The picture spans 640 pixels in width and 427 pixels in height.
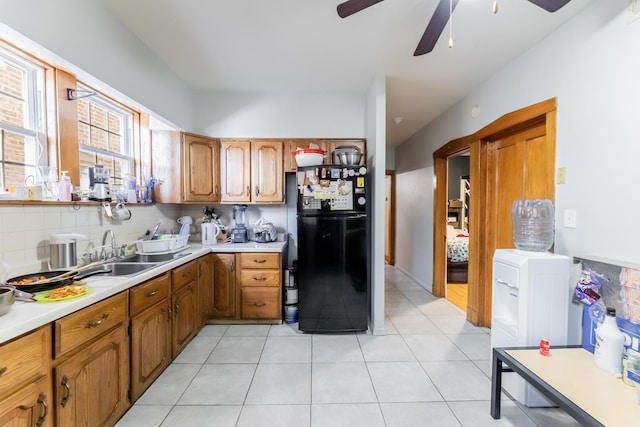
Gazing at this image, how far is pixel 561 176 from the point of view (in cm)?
195

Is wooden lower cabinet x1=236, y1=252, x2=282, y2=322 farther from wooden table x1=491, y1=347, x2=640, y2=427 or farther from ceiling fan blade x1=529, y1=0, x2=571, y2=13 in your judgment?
ceiling fan blade x1=529, y1=0, x2=571, y2=13

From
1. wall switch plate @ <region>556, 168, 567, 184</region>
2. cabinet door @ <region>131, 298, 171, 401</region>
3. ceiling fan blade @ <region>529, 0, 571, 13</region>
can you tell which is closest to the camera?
ceiling fan blade @ <region>529, 0, 571, 13</region>

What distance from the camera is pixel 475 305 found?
302 cm

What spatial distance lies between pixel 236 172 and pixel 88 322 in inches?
84.7

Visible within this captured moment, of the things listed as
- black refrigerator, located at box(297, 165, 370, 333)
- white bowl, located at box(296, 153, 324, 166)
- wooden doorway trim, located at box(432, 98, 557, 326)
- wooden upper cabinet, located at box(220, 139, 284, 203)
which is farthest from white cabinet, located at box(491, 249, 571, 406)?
wooden upper cabinet, located at box(220, 139, 284, 203)

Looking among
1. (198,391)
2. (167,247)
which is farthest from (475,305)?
(167,247)

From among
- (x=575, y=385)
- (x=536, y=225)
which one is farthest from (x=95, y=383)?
(x=536, y=225)

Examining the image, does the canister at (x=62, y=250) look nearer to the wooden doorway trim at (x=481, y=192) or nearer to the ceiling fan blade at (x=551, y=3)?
the ceiling fan blade at (x=551, y=3)

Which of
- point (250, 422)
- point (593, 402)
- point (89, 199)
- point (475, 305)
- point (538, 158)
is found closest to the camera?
point (593, 402)

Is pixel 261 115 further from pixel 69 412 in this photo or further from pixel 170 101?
pixel 69 412

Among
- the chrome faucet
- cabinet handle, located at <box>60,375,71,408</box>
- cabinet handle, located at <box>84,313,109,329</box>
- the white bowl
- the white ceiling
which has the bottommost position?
cabinet handle, located at <box>60,375,71,408</box>

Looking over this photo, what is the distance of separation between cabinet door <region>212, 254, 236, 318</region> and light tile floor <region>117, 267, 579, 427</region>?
8.0 inches

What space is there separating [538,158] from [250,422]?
2.86 metres

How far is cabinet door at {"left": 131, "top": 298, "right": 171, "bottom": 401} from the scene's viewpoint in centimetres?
178
